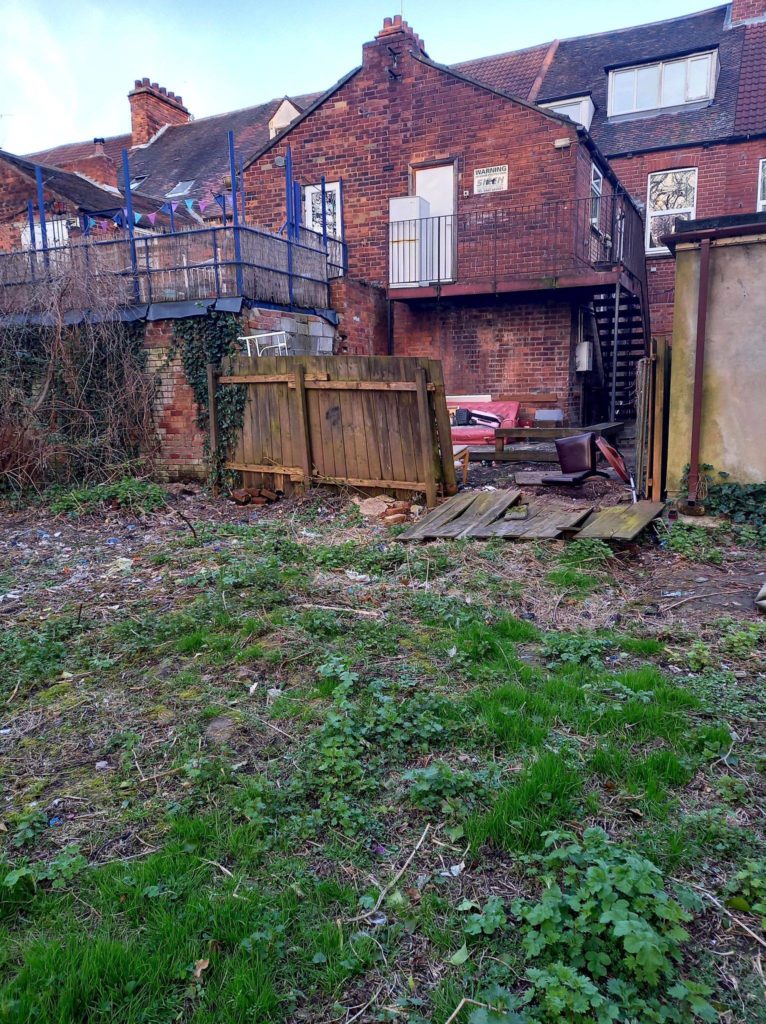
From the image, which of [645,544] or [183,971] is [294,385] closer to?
[645,544]

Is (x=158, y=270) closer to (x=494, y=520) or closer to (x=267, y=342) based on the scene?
(x=267, y=342)

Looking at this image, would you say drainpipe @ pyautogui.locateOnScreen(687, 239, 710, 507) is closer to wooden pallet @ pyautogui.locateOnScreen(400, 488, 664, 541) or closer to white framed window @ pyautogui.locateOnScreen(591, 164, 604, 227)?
wooden pallet @ pyautogui.locateOnScreen(400, 488, 664, 541)

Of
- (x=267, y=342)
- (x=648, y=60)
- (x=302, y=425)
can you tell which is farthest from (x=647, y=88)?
(x=302, y=425)

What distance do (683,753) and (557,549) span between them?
3.34 meters

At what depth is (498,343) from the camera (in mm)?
14906

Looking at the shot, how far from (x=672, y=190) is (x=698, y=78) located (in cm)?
310

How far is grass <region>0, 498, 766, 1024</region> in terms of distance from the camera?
208cm

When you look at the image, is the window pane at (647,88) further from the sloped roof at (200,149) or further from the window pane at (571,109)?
the sloped roof at (200,149)

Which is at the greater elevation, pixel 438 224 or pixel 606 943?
pixel 438 224

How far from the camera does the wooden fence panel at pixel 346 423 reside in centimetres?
814

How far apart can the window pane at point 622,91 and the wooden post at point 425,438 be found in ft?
53.4

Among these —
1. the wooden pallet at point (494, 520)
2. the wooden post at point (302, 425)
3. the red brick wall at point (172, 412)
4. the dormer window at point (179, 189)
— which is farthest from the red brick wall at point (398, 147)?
the wooden pallet at point (494, 520)

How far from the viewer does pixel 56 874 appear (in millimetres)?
2471

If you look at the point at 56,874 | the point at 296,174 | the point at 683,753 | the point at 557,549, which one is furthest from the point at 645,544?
the point at 296,174
